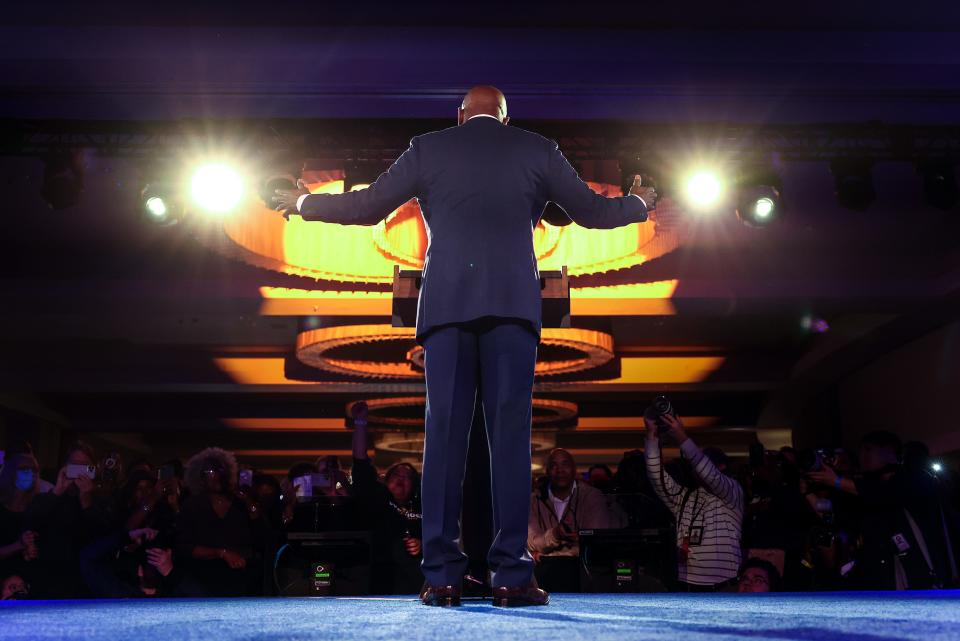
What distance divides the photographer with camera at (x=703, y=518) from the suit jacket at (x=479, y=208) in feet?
8.11

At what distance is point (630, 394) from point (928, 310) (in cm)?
672

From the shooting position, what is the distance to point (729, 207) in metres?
8.16

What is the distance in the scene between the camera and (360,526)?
17.8 feet

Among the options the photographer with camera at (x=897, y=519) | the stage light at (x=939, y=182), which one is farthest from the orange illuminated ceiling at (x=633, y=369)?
the photographer with camera at (x=897, y=519)

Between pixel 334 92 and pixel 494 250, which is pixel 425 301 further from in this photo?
pixel 334 92

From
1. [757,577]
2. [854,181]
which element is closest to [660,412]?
[757,577]

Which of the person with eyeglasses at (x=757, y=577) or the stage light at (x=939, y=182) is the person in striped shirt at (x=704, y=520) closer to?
the person with eyeglasses at (x=757, y=577)

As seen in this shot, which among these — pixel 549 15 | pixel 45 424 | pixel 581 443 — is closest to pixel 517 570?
pixel 549 15

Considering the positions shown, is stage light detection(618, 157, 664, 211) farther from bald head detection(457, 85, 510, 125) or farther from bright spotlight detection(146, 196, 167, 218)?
bald head detection(457, 85, 510, 125)

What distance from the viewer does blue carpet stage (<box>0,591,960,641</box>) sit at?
4.44 ft

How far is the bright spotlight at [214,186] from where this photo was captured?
256 inches

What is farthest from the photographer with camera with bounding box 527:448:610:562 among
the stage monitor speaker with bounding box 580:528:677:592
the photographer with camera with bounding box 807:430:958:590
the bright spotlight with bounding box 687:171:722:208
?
the bright spotlight with bounding box 687:171:722:208

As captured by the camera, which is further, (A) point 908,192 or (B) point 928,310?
(B) point 928,310

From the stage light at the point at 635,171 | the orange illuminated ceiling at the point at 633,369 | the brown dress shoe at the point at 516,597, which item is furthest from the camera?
the orange illuminated ceiling at the point at 633,369
